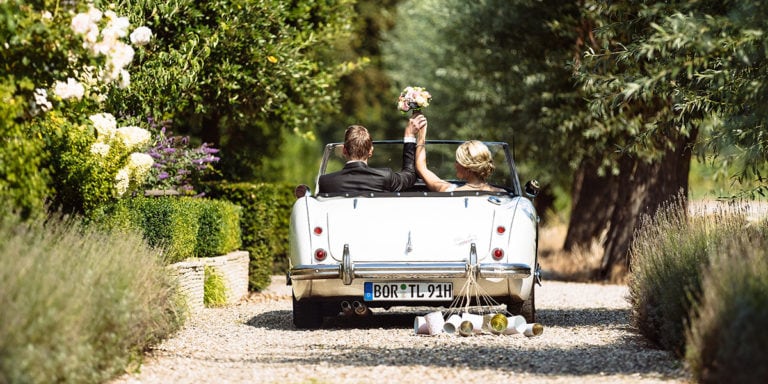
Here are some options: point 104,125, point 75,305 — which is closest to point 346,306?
point 104,125

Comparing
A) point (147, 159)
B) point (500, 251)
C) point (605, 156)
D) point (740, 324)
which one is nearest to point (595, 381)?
point (740, 324)

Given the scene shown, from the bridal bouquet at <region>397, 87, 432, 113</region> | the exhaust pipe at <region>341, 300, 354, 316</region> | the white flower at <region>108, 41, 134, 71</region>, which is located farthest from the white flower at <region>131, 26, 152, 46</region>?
the exhaust pipe at <region>341, 300, 354, 316</region>

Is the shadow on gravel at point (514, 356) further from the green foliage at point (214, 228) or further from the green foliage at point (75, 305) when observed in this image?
the green foliage at point (214, 228)

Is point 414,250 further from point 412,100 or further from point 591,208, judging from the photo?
point 591,208

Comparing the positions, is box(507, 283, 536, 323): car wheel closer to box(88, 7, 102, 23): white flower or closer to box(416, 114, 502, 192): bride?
box(416, 114, 502, 192): bride

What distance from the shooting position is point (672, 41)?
28.6ft

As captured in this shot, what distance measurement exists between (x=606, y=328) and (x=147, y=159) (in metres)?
4.30

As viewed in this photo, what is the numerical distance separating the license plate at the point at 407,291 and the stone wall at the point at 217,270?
166 cm

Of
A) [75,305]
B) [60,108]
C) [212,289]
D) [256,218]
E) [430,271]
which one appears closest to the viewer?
[75,305]

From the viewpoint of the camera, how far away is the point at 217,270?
13.4m

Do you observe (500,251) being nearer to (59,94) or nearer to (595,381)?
(595,381)

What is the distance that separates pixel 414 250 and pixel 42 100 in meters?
3.09

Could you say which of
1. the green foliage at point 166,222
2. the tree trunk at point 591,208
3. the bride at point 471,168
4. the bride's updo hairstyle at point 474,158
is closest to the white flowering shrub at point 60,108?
the green foliage at point 166,222

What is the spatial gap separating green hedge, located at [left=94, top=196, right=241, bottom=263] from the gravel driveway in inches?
33.6
